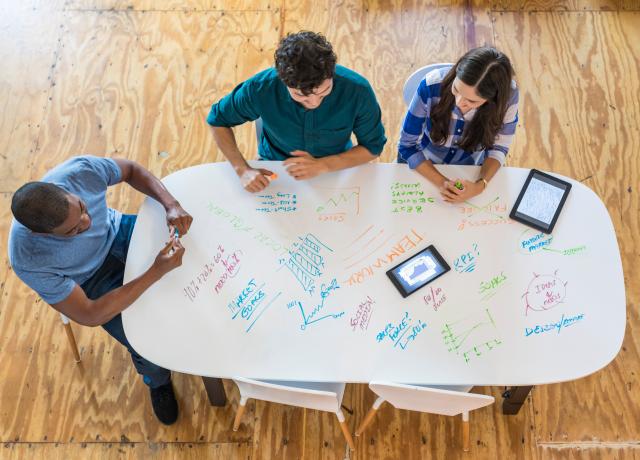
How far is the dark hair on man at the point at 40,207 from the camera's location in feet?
5.23

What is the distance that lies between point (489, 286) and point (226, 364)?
87cm

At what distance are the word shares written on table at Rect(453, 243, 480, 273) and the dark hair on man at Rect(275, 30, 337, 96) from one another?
732mm

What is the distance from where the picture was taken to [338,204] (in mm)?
1937

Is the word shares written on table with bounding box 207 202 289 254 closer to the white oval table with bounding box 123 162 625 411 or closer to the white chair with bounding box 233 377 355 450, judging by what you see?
the white oval table with bounding box 123 162 625 411

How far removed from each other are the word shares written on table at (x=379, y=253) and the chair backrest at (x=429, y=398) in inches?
13.9

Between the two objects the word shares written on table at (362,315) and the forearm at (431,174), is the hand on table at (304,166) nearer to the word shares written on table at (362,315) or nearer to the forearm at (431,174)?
the forearm at (431,174)

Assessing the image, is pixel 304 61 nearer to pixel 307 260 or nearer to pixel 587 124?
pixel 307 260

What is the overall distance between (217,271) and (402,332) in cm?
63

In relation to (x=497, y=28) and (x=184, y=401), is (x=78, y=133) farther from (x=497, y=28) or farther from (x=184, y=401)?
(x=497, y=28)

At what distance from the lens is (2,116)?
118 inches

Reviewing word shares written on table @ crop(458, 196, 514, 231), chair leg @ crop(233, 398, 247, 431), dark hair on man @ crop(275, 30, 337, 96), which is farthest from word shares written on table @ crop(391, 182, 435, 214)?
chair leg @ crop(233, 398, 247, 431)

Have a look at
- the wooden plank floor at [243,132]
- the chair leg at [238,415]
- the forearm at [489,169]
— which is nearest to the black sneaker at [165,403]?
the wooden plank floor at [243,132]

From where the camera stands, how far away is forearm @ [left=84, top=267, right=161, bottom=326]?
1.75m

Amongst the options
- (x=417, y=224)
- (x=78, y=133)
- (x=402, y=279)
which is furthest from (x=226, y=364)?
(x=78, y=133)
